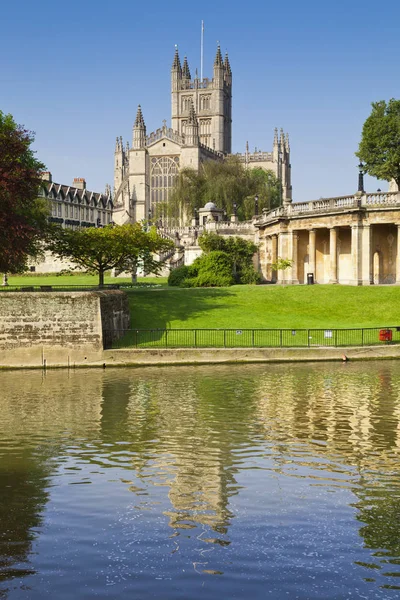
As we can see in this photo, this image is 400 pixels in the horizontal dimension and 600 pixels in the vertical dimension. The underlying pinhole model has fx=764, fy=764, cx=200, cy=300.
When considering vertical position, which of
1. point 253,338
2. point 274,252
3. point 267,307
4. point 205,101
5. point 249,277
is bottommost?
point 253,338

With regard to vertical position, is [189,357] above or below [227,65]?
below

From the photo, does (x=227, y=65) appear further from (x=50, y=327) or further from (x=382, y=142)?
(x=50, y=327)

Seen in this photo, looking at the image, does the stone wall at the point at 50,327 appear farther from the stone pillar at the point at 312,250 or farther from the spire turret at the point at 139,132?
the spire turret at the point at 139,132

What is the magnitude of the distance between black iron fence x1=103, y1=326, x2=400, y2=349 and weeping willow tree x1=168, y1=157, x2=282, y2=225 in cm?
6690

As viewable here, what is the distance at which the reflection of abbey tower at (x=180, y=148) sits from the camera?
13638cm

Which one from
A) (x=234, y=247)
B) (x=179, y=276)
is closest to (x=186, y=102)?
(x=234, y=247)

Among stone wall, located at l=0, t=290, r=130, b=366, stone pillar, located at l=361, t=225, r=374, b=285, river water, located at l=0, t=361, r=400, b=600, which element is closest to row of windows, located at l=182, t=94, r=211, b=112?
stone pillar, located at l=361, t=225, r=374, b=285

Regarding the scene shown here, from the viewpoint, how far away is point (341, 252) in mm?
60344

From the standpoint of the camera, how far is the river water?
1123cm

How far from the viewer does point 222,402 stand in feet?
84.9

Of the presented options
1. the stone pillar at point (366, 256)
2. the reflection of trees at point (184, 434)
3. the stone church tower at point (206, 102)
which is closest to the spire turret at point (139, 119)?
the stone church tower at point (206, 102)

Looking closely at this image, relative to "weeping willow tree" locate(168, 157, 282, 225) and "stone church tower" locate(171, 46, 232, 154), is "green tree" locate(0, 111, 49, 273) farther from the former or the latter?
"stone church tower" locate(171, 46, 232, 154)

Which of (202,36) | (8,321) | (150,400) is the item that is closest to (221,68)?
(202,36)

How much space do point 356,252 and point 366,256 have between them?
32.1 inches
